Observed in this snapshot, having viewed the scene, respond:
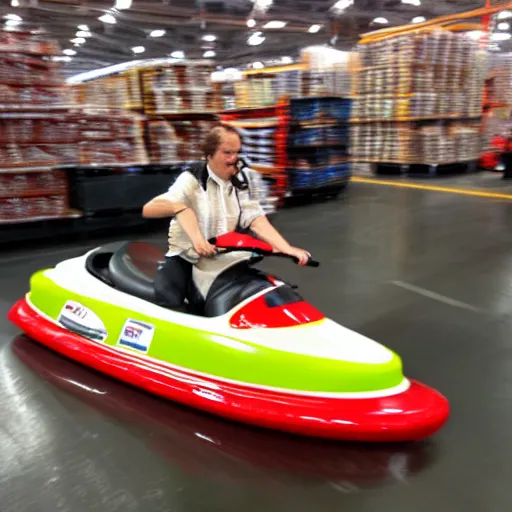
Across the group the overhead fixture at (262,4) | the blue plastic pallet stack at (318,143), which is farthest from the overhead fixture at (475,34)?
the overhead fixture at (262,4)

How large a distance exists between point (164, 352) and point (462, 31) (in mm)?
11486

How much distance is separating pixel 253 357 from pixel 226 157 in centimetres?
90

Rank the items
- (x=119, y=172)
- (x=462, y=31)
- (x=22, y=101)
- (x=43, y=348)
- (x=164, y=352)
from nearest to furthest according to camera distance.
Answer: (x=164, y=352)
(x=43, y=348)
(x=22, y=101)
(x=119, y=172)
(x=462, y=31)

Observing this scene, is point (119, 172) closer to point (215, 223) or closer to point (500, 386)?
point (215, 223)

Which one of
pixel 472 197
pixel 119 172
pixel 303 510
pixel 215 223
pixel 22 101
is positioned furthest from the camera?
pixel 472 197

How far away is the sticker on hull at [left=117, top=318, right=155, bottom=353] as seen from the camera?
8.15 feet

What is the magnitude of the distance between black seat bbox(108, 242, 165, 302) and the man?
0.13 m

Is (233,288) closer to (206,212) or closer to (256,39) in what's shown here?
(206,212)

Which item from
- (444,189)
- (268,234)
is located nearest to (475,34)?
(444,189)

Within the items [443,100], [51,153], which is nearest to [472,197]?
[443,100]

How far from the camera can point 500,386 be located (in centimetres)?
266

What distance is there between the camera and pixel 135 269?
2.86 meters

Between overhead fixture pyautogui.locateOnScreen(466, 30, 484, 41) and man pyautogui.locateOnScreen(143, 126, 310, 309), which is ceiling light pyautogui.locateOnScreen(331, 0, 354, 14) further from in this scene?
man pyautogui.locateOnScreen(143, 126, 310, 309)

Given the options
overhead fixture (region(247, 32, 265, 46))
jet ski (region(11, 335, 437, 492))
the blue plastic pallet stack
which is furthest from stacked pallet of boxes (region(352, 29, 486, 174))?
overhead fixture (region(247, 32, 265, 46))
